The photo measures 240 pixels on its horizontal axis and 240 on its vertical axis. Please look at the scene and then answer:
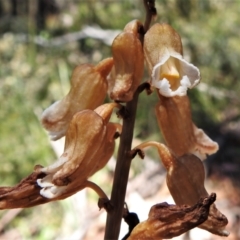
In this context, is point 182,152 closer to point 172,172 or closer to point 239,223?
point 172,172

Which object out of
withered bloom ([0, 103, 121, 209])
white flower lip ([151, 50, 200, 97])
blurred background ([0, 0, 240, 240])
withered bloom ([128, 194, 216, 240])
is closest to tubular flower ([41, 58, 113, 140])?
withered bloom ([0, 103, 121, 209])

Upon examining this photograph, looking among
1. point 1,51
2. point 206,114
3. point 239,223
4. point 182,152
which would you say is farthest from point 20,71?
point 182,152

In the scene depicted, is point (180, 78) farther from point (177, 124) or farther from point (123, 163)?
point (123, 163)

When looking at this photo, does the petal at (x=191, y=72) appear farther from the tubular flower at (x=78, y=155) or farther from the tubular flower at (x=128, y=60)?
the tubular flower at (x=78, y=155)

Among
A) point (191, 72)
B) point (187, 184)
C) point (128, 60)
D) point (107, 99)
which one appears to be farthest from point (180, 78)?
point (107, 99)

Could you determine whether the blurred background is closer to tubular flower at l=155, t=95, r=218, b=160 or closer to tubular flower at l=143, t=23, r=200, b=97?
tubular flower at l=155, t=95, r=218, b=160

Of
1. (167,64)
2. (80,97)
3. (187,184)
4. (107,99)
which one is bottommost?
(187,184)
